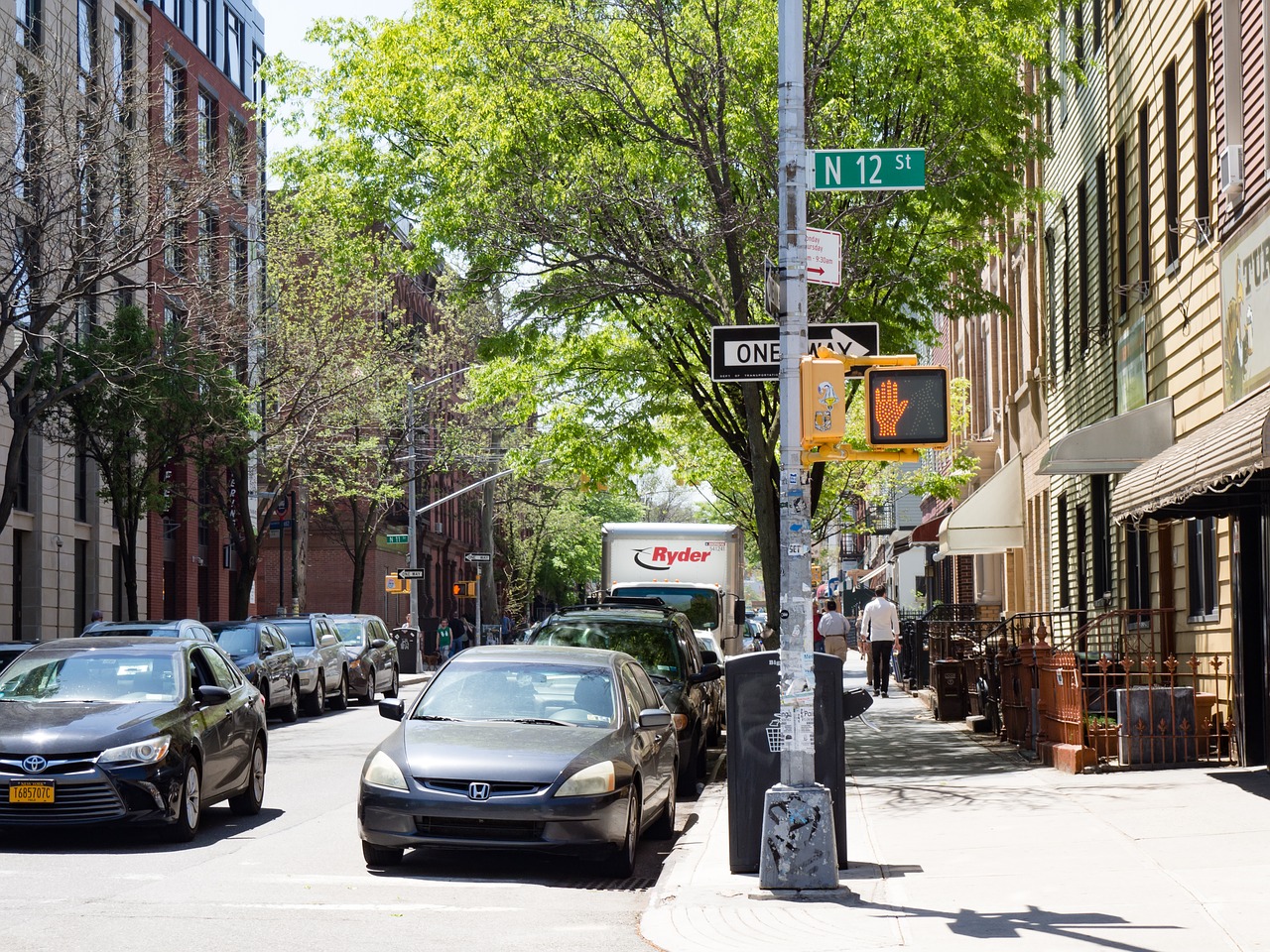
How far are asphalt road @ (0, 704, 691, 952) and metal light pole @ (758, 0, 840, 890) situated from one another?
97 cm

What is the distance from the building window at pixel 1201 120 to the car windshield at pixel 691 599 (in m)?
13.7

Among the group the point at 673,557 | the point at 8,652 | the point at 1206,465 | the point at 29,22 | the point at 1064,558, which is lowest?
the point at 8,652

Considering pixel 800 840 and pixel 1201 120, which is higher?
pixel 1201 120

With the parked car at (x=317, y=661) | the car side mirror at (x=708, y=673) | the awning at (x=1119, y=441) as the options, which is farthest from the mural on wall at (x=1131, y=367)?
the parked car at (x=317, y=661)

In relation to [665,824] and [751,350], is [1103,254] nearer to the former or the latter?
[665,824]

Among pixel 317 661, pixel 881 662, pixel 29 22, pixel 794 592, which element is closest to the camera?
pixel 794 592

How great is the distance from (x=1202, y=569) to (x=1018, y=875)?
26.2ft

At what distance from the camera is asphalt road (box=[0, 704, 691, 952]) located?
26.6 feet

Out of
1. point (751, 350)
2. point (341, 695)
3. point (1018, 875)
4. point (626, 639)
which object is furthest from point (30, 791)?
point (341, 695)

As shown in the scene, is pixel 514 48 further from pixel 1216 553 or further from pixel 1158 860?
pixel 1158 860

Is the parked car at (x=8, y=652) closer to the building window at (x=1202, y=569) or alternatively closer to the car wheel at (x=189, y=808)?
the car wheel at (x=189, y=808)

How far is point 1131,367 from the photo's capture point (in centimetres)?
1883

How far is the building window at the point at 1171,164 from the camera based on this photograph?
16.6 m

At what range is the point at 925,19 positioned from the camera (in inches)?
753
